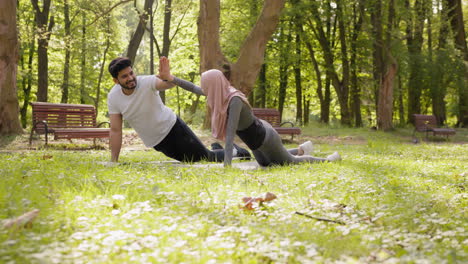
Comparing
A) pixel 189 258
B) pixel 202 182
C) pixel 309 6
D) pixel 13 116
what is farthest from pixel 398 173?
pixel 309 6

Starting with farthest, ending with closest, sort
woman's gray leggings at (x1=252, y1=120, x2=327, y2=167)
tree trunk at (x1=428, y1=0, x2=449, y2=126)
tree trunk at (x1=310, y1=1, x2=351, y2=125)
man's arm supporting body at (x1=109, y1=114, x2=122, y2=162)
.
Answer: tree trunk at (x1=428, y1=0, x2=449, y2=126)
tree trunk at (x1=310, y1=1, x2=351, y2=125)
man's arm supporting body at (x1=109, y1=114, x2=122, y2=162)
woman's gray leggings at (x1=252, y1=120, x2=327, y2=167)

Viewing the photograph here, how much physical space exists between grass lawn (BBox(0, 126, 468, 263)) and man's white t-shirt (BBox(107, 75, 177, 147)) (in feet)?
5.33

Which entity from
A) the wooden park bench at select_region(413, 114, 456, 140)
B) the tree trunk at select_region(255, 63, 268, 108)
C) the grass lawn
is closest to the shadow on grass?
the grass lawn

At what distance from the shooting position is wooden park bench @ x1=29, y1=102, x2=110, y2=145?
1101cm

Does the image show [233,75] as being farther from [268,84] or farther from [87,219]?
[268,84]

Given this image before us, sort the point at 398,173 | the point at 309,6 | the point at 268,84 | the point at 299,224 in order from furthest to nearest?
the point at 268,84 < the point at 309,6 < the point at 398,173 < the point at 299,224

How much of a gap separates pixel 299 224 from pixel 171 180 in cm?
201

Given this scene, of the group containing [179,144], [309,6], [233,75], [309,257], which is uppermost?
[309,6]

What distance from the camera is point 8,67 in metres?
13.8

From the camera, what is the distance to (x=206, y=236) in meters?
2.77

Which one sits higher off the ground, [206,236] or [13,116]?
[13,116]

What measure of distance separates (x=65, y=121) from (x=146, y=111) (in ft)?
23.8

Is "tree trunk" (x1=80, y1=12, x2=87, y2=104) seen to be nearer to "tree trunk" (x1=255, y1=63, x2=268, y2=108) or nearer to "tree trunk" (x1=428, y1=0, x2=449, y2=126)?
"tree trunk" (x1=255, y1=63, x2=268, y2=108)

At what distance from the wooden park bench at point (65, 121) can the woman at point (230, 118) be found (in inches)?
236
